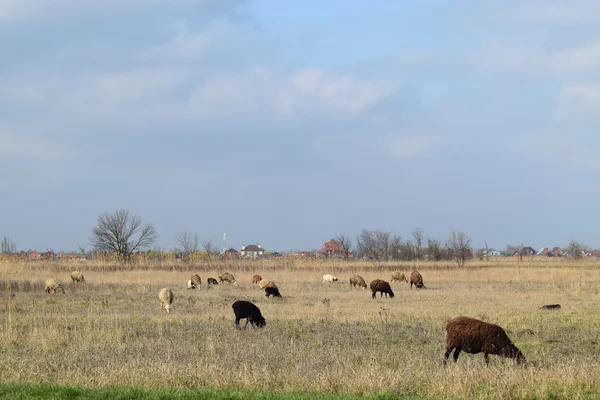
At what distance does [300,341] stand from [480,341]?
200 inches

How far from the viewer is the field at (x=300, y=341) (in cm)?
1138

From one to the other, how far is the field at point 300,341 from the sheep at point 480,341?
36 centimetres

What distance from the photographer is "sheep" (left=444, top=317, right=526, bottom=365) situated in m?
14.5

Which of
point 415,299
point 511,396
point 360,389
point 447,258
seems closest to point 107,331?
point 360,389

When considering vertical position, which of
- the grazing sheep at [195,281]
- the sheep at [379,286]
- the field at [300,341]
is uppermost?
the grazing sheep at [195,281]

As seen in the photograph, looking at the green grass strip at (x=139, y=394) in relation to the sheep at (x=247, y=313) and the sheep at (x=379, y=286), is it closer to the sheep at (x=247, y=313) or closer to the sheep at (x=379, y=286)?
the sheep at (x=247, y=313)

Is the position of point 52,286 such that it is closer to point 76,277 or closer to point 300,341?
point 76,277

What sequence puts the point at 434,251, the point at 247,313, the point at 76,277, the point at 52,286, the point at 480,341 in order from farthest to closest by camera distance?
1. the point at 434,251
2. the point at 76,277
3. the point at 52,286
4. the point at 247,313
5. the point at 480,341

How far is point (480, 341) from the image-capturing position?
14.6 meters

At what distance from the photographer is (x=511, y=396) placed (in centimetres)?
1064

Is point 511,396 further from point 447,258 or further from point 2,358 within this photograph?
point 447,258

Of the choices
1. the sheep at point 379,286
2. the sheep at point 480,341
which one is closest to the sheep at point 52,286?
the sheep at point 379,286

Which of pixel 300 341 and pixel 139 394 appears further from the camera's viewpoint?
pixel 300 341

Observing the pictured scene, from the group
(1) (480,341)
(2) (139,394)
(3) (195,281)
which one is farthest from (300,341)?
(3) (195,281)
